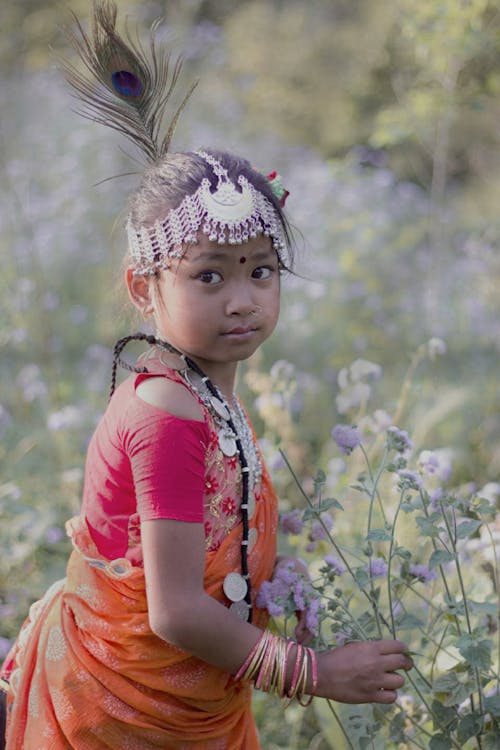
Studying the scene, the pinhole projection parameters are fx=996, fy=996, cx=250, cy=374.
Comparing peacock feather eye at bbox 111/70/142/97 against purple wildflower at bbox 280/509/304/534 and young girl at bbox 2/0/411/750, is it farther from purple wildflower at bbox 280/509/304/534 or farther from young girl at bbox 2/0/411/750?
purple wildflower at bbox 280/509/304/534

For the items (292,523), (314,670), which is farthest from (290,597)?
(292,523)

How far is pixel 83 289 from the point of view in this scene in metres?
5.47

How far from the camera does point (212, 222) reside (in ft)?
5.06

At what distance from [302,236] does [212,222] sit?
0.36 metres

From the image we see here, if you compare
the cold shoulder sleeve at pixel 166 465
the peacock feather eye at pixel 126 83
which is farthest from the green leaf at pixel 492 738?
the peacock feather eye at pixel 126 83

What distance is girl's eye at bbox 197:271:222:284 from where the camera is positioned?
5.09ft

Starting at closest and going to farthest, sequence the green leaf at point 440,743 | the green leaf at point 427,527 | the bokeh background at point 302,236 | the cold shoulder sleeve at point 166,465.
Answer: the cold shoulder sleeve at point 166,465
the green leaf at point 427,527
the green leaf at point 440,743
the bokeh background at point 302,236

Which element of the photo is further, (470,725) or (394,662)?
(470,725)

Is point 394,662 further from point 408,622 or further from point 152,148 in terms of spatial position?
point 152,148

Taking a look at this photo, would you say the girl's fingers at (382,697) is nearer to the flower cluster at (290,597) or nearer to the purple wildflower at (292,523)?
the flower cluster at (290,597)

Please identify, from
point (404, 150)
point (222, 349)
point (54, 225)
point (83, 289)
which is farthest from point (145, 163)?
point (404, 150)

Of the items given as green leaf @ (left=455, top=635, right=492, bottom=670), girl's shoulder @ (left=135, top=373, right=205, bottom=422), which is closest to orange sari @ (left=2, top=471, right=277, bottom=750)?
girl's shoulder @ (left=135, top=373, right=205, bottom=422)

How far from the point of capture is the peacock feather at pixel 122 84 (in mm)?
1670

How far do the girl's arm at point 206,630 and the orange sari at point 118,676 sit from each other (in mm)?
89
